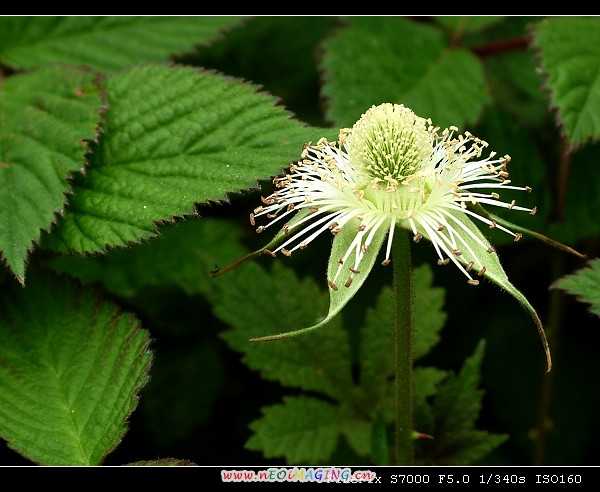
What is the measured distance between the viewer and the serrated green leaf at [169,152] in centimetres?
169

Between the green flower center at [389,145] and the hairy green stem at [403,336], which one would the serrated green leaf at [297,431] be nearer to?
the hairy green stem at [403,336]

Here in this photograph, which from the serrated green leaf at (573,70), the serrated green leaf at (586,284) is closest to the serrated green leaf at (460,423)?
the serrated green leaf at (586,284)

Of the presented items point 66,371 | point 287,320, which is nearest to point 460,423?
point 287,320

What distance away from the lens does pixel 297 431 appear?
186 centimetres

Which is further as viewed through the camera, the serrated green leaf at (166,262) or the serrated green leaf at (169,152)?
the serrated green leaf at (166,262)

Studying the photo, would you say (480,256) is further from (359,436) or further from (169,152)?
(169,152)

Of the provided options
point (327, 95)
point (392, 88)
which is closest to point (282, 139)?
point (327, 95)

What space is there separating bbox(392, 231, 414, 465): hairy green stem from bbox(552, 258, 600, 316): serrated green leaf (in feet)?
1.21

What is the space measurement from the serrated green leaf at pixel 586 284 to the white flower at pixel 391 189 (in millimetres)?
183

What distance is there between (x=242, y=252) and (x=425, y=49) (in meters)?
0.89

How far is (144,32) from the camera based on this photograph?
230 cm

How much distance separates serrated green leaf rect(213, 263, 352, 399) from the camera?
1.94m

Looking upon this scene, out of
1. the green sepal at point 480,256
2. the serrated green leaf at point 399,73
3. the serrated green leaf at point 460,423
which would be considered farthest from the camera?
the serrated green leaf at point 399,73
